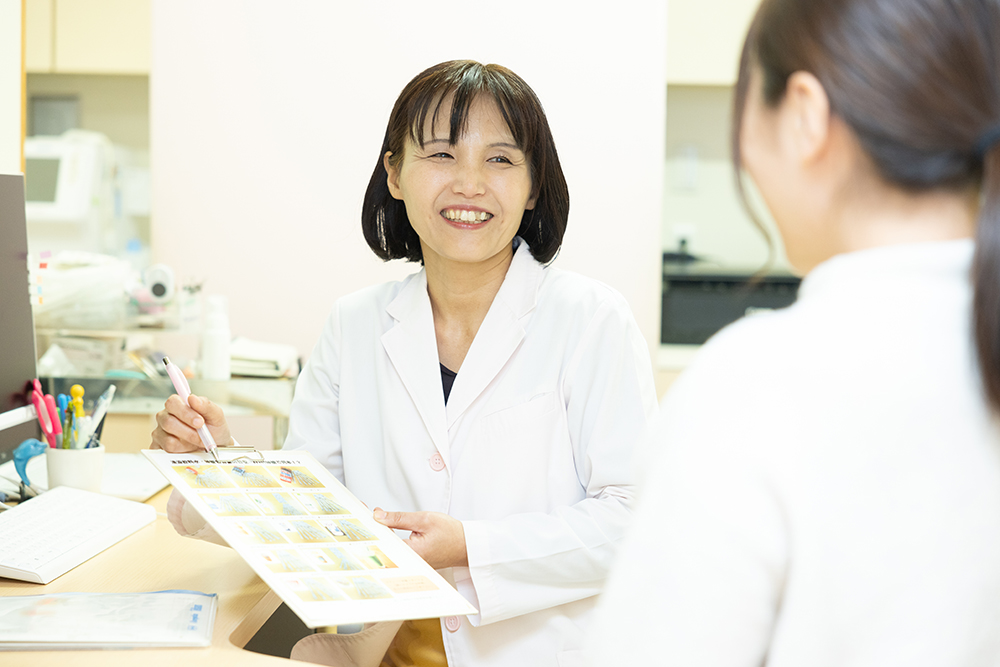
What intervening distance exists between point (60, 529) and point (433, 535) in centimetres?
53

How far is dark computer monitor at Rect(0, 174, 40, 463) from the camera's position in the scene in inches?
51.1

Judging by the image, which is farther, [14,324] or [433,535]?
A: [14,324]

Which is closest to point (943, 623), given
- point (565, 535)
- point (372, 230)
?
point (565, 535)

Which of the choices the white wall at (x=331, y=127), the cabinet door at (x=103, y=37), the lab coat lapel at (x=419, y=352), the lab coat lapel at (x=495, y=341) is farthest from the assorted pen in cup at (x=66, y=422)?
the cabinet door at (x=103, y=37)

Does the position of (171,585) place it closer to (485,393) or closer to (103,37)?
(485,393)

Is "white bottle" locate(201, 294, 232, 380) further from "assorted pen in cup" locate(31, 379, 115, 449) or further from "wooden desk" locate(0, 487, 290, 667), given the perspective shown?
"wooden desk" locate(0, 487, 290, 667)

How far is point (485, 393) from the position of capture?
4.06 feet

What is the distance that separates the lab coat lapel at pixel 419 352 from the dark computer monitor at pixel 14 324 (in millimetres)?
589

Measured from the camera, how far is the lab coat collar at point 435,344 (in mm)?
1229

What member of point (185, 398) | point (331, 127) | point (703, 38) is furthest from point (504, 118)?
point (703, 38)

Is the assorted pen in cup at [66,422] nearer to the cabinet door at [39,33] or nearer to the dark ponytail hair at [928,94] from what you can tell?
the dark ponytail hair at [928,94]

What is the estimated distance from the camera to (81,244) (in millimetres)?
3021

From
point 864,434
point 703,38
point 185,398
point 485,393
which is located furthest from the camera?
point 703,38

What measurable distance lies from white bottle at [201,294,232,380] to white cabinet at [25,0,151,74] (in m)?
1.49
